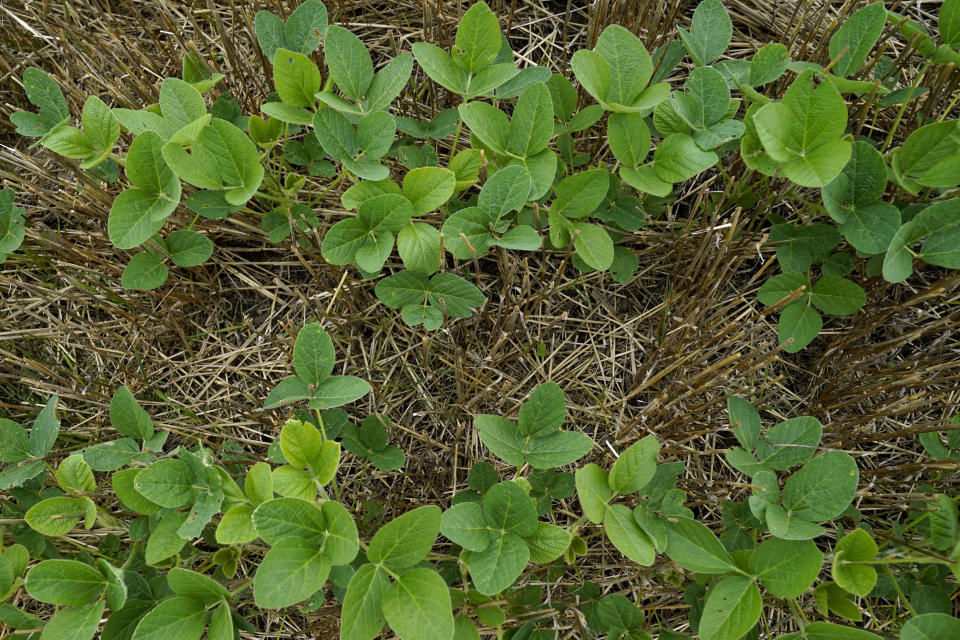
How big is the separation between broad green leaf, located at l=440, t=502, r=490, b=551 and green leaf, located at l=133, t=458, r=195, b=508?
499 millimetres

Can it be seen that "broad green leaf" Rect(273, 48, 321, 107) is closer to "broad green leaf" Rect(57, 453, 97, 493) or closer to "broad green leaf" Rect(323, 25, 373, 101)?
"broad green leaf" Rect(323, 25, 373, 101)

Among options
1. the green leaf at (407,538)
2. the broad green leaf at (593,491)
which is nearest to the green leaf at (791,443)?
the broad green leaf at (593,491)

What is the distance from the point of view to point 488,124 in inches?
57.7

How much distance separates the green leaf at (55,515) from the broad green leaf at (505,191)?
102 centimetres

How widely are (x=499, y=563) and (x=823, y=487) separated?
605mm

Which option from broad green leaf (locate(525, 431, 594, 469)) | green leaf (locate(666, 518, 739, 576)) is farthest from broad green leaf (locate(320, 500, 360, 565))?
green leaf (locate(666, 518, 739, 576))

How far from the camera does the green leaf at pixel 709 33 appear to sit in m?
1.57

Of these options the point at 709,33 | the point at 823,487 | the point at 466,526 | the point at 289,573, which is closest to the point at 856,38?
the point at 709,33

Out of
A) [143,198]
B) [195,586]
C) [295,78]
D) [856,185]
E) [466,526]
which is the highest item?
[295,78]

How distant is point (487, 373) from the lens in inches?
65.4

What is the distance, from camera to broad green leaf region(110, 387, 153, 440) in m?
1.42

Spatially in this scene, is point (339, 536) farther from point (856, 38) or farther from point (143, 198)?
point (856, 38)

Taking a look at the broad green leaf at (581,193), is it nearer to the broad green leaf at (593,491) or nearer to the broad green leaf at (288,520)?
the broad green leaf at (593,491)

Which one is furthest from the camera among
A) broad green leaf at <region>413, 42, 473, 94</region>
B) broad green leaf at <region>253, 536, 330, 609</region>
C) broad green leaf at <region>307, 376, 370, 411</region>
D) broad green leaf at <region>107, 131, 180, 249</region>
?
broad green leaf at <region>413, 42, 473, 94</region>
